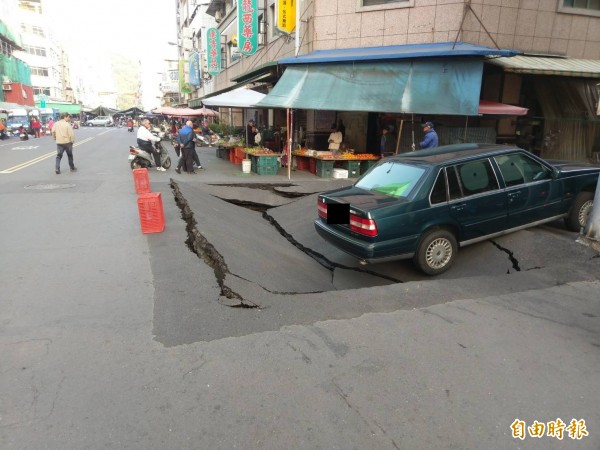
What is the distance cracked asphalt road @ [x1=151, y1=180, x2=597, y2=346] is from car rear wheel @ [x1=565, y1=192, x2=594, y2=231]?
21 centimetres

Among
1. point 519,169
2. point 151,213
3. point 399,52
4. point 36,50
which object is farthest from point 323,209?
point 36,50

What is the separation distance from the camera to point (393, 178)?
6.11 meters

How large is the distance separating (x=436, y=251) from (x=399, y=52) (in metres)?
7.28

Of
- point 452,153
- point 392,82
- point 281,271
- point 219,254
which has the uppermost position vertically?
point 392,82

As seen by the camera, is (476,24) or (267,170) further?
(267,170)

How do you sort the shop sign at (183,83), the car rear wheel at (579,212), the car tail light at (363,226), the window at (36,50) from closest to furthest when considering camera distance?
1. the car tail light at (363,226)
2. the car rear wheel at (579,212)
3. the shop sign at (183,83)
4. the window at (36,50)

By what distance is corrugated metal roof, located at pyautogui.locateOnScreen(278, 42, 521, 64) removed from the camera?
9.91 m

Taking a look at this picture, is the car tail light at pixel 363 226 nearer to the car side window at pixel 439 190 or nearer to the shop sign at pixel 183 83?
the car side window at pixel 439 190

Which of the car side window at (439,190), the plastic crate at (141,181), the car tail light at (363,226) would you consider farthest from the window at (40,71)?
the car side window at (439,190)

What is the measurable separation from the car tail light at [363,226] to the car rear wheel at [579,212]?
12.7 feet

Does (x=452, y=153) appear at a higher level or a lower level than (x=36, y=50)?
lower

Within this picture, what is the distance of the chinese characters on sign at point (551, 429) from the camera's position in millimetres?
2592

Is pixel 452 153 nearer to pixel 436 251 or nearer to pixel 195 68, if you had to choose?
pixel 436 251

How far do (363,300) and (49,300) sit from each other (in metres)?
3.42
